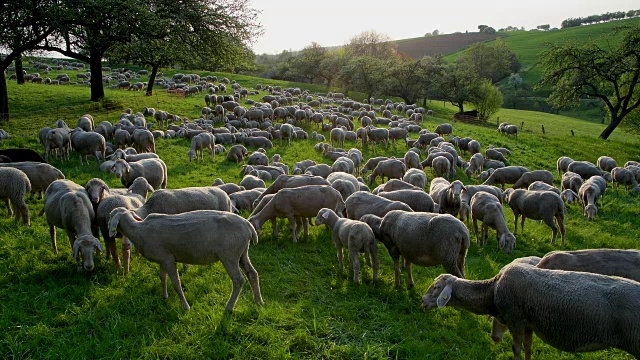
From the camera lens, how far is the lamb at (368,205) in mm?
11235

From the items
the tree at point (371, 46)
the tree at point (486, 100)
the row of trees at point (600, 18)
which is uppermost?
the row of trees at point (600, 18)

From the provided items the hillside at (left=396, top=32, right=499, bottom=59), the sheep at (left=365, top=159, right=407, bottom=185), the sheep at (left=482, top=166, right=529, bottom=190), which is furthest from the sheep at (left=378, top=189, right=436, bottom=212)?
the hillside at (left=396, top=32, right=499, bottom=59)

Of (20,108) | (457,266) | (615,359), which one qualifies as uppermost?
(20,108)

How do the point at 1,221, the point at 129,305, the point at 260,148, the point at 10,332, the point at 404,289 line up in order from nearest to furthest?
the point at 10,332 < the point at 129,305 < the point at 404,289 < the point at 1,221 < the point at 260,148

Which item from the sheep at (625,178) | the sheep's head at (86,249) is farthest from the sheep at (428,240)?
the sheep at (625,178)

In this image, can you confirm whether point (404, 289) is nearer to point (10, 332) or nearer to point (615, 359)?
point (615, 359)

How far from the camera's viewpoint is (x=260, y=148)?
79.4ft

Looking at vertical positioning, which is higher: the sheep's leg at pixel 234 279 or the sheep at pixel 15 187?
the sheep at pixel 15 187

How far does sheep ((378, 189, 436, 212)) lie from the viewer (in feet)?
40.4

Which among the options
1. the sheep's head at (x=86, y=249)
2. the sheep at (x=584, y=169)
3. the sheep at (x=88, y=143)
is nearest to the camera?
the sheep's head at (x=86, y=249)

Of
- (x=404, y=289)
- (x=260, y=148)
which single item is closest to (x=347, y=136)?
(x=260, y=148)

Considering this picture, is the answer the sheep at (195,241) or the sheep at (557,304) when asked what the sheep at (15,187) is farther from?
the sheep at (557,304)

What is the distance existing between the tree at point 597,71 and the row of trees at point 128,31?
1215 inches

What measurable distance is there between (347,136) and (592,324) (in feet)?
82.3
